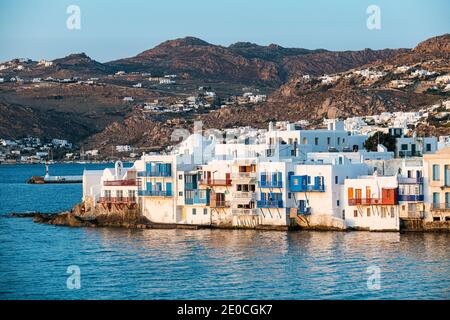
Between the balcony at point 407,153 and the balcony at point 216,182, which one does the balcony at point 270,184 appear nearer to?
the balcony at point 216,182

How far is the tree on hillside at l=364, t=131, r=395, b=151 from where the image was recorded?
2665 inches

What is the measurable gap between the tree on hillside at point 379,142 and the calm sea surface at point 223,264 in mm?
14938

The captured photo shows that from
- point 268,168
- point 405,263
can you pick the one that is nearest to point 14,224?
point 268,168

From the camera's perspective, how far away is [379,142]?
2672 inches

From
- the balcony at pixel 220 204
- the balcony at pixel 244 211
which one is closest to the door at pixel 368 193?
the balcony at pixel 244 211

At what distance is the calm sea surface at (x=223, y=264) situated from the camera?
40.9 m

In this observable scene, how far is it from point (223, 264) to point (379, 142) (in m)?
23.6

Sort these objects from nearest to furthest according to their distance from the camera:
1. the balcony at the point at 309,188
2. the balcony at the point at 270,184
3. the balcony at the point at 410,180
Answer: the balcony at the point at 410,180 < the balcony at the point at 309,188 < the balcony at the point at 270,184

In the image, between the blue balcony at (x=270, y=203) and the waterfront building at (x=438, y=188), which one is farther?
the blue balcony at (x=270, y=203)

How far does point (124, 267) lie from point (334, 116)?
96113mm

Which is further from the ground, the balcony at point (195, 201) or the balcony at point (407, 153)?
the balcony at point (407, 153)
